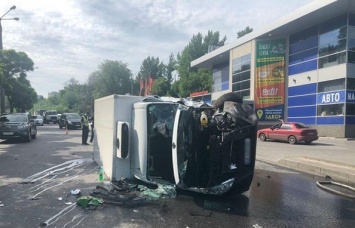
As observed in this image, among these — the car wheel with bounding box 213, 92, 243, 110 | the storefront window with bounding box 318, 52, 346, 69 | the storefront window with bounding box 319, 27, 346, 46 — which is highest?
the storefront window with bounding box 319, 27, 346, 46

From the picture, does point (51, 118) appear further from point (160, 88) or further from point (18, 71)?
point (160, 88)

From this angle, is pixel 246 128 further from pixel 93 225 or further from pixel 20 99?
pixel 20 99

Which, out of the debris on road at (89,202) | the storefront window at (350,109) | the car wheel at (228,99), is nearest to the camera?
the debris on road at (89,202)

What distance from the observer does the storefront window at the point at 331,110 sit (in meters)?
25.7

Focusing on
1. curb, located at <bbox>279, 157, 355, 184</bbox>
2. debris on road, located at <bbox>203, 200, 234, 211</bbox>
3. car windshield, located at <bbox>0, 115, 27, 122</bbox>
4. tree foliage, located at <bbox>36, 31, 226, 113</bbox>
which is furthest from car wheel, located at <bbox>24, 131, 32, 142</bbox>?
tree foliage, located at <bbox>36, 31, 226, 113</bbox>

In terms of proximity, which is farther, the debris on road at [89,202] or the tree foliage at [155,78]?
the tree foliage at [155,78]

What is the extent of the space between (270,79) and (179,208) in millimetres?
29017

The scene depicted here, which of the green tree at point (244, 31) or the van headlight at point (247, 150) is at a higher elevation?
the green tree at point (244, 31)

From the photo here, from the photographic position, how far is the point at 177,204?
575 centimetres

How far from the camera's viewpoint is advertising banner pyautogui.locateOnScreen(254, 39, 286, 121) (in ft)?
106

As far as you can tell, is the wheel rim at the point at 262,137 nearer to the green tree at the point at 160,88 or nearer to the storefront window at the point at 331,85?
the storefront window at the point at 331,85

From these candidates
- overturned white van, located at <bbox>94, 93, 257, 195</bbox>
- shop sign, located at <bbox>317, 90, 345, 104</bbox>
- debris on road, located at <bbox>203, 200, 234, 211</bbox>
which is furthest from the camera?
shop sign, located at <bbox>317, 90, 345, 104</bbox>

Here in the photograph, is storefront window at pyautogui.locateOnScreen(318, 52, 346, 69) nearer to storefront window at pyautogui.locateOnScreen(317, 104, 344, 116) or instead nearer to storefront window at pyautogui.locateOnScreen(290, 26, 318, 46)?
storefront window at pyautogui.locateOnScreen(290, 26, 318, 46)

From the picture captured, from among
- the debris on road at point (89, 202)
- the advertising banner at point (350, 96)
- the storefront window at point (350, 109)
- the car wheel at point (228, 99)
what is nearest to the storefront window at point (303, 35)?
the advertising banner at point (350, 96)
